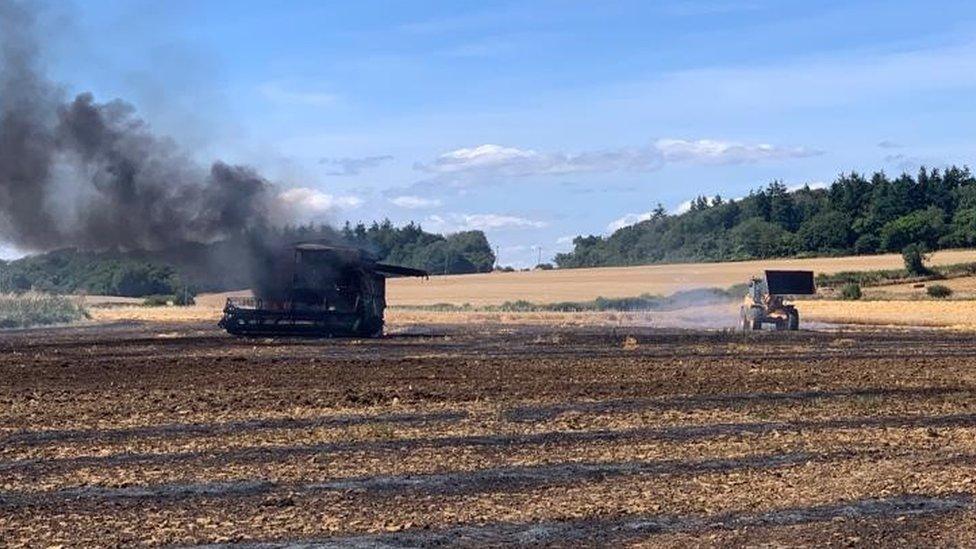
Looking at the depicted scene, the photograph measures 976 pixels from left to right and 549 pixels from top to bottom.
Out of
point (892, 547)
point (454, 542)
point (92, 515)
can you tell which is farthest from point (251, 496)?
point (892, 547)

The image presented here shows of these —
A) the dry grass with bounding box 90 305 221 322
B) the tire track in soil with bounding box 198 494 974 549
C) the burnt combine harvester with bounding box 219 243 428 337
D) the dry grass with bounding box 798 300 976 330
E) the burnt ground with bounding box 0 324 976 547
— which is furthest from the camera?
the dry grass with bounding box 90 305 221 322

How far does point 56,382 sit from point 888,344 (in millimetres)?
27690

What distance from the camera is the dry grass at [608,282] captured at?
112000 mm

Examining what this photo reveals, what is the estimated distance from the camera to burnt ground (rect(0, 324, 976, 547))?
12266 millimetres

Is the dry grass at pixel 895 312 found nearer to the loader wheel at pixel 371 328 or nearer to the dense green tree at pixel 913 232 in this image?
the loader wheel at pixel 371 328

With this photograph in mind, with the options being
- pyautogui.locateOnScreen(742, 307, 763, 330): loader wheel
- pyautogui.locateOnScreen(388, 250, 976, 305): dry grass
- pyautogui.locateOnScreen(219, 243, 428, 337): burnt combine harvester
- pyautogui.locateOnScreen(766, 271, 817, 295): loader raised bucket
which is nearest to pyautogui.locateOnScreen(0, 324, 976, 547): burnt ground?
pyautogui.locateOnScreen(219, 243, 428, 337): burnt combine harvester

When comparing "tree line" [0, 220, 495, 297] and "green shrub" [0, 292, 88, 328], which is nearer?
"tree line" [0, 220, 495, 297]

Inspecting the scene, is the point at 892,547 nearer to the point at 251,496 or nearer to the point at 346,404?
the point at 251,496

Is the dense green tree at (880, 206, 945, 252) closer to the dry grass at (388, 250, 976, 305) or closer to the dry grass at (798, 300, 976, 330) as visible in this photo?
the dry grass at (388, 250, 976, 305)

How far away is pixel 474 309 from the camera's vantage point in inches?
4055

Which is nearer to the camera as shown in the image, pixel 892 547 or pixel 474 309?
pixel 892 547

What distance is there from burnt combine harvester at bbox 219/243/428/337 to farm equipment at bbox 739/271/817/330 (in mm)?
19125

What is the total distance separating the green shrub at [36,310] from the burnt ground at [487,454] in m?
37.4

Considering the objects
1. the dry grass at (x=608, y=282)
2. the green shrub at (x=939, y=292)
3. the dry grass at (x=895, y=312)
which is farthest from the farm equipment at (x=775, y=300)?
the dry grass at (x=608, y=282)
